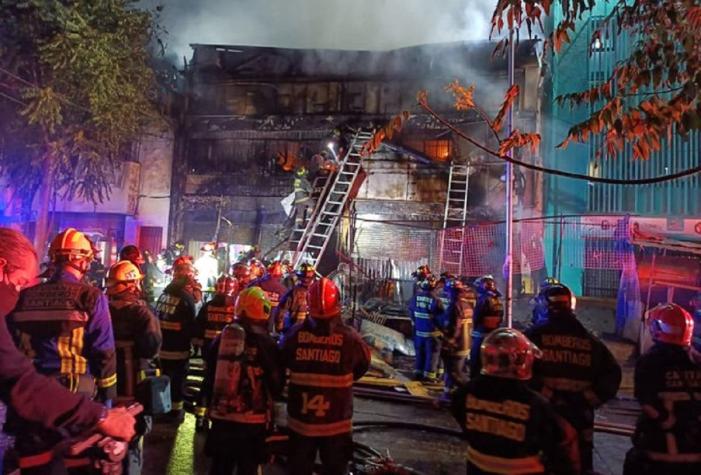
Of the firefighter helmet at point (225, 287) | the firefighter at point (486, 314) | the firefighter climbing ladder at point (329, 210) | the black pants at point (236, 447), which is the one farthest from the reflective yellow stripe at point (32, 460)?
the firefighter climbing ladder at point (329, 210)

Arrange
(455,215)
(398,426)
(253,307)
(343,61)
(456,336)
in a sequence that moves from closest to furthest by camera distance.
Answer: (253,307)
(398,426)
(456,336)
(455,215)
(343,61)

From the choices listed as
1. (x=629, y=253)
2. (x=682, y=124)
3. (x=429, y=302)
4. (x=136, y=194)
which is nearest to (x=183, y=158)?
(x=136, y=194)

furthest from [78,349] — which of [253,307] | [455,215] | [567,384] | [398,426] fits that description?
[455,215]

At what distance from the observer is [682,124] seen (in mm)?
3666

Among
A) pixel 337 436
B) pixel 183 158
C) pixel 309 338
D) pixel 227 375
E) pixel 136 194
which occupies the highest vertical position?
pixel 183 158

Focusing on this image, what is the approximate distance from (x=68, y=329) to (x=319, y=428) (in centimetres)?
211

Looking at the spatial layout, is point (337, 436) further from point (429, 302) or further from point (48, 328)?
point (429, 302)

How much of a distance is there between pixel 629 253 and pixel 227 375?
11.7 m

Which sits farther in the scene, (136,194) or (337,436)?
(136,194)

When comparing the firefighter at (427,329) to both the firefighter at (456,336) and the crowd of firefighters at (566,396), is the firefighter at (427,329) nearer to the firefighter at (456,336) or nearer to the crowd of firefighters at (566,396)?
the firefighter at (456,336)

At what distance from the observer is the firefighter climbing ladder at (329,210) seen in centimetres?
1675

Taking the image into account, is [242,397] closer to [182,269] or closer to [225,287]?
[225,287]

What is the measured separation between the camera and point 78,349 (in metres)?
3.85

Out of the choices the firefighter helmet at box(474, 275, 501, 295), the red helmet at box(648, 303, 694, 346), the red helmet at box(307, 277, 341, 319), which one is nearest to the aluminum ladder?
the firefighter helmet at box(474, 275, 501, 295)
